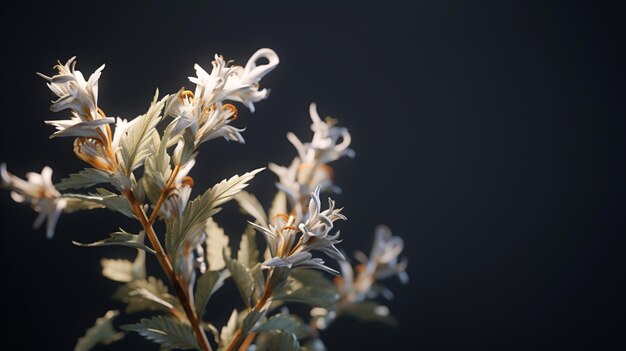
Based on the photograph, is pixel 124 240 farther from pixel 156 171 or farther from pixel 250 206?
pixel 250 206

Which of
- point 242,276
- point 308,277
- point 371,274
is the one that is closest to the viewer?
point 242,276

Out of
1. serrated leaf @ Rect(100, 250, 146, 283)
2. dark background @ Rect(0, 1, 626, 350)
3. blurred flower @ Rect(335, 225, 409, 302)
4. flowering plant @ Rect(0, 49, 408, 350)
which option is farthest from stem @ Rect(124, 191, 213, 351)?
dark background @ Rect(0, 1, 626, 350)

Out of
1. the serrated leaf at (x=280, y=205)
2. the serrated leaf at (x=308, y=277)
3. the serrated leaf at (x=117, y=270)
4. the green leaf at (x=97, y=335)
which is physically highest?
the serrated leaf at (x=280, y=205)

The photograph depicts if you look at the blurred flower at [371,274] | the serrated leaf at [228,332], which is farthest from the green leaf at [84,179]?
the blurred flower at [371,274]

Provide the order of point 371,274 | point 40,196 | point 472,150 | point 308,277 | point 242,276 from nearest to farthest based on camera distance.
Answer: point 40,196 → point 242,276 → point 308,277 → point 371,274 → point 472,150

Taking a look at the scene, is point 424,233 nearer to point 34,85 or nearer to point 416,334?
point 416,334

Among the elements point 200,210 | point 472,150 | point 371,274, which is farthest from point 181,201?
point 472,150

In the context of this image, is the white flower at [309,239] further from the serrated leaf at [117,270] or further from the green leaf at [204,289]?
the serrated leaf at [117,270]
